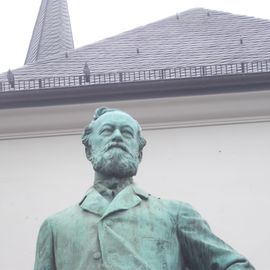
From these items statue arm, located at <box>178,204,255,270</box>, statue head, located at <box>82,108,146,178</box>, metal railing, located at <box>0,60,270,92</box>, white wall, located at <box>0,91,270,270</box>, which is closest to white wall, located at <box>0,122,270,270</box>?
white wall, located at <box>0,91,270,270</box>

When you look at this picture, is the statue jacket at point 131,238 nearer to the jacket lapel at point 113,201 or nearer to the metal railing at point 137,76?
the jacket lapel at point 113,201

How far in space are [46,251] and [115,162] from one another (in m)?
0.32

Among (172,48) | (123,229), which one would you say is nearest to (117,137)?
(123,229)

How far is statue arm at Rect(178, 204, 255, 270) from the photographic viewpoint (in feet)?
12.1

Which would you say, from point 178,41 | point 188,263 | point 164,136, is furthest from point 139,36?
point 188,263

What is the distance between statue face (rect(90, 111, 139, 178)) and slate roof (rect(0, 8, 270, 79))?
9210 millimetres

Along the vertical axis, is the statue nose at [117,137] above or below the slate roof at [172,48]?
above

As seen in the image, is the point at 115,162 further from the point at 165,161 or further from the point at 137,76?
the point at 165,161

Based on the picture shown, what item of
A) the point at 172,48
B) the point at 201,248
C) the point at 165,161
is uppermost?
the point at 201,248

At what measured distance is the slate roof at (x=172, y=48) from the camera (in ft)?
44.3

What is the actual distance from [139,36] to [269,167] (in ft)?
10.6

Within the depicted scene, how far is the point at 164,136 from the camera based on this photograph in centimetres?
1326

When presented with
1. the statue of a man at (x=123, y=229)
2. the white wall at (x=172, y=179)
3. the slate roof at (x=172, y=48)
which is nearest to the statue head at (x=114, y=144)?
the statue of a man at (x=123, y=229)

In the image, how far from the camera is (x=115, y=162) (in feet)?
12.4
